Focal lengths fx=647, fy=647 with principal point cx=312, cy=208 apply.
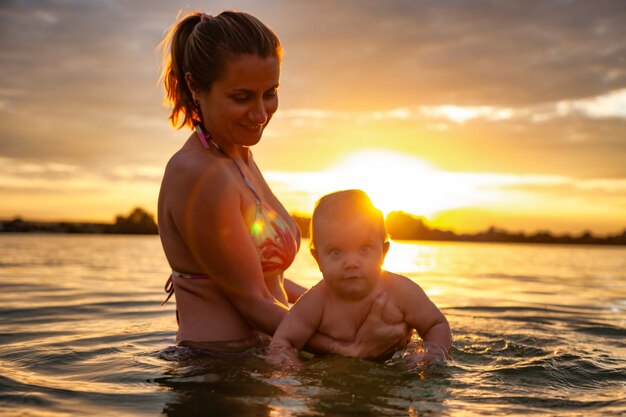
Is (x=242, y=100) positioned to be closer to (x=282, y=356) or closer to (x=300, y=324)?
(x=300, y=324)

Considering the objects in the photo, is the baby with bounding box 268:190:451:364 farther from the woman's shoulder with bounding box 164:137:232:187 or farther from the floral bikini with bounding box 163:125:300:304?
the woman's shoulder with bounding box 164:137:232:187

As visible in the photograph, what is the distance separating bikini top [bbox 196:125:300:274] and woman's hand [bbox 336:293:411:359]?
772mm

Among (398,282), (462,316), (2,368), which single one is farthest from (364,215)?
(462,316)

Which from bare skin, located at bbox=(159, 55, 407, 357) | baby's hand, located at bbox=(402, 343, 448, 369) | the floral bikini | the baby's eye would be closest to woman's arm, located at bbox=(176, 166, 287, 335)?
bare skin, located at bbox=(159, 55, 407, 357)

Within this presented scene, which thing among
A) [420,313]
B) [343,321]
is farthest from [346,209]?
[420,313]

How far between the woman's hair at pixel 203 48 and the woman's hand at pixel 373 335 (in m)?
1.66

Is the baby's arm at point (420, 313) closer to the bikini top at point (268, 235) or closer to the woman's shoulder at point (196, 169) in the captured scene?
the bikini top at point (268, 235)

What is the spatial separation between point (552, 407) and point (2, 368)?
313 cm

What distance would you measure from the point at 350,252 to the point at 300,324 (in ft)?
1.79

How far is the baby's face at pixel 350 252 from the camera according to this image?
144 inches

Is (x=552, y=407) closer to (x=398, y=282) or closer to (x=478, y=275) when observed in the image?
(x=398, y=282)

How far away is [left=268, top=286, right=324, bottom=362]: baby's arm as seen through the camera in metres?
3.80

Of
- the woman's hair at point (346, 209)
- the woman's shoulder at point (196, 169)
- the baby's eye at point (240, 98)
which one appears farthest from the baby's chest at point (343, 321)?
the baby's eye at point (240, 98)

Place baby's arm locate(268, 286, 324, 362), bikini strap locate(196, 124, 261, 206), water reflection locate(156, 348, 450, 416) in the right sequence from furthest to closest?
bikini strap locate(196, 124, 261, 206)
baby's arm locate(268, 286, 324, 362)
water reflection locate(156, 348, 450, 416)
